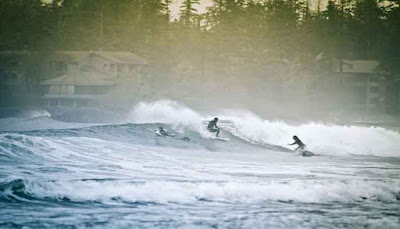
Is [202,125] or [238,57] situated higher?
[238,57]

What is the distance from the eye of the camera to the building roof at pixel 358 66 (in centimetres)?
7319

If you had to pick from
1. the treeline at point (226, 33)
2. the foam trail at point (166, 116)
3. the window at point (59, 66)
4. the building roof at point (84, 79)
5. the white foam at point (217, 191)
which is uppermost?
the treeline at point (226, 33)

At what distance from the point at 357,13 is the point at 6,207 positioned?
85.0 m

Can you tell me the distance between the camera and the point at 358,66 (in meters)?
74.6

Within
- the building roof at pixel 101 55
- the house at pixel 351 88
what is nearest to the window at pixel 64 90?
the building roof at pixel 101 55

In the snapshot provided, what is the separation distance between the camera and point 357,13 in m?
87.6

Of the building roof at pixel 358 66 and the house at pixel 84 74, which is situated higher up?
the building roof at pixel 358 66

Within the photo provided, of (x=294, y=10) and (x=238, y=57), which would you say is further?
(x=294, y=10)

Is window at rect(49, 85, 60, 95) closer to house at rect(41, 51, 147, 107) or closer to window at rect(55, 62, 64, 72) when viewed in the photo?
house at rect(41, 51, 147, 107)

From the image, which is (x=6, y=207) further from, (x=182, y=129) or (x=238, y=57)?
(x=238, y=57)

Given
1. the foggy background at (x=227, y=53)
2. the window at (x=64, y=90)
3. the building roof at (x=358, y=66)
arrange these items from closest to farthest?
the window at (x=64, y=90) → the foggy background at (x=227, y=53) → the building roof at (x=358, y=66)

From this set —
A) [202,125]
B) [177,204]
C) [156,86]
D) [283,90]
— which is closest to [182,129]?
[202,125]

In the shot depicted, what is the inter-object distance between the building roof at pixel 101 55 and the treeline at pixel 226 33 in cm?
258

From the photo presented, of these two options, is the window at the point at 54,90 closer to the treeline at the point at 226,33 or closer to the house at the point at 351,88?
the treeline at the point at 226,33
